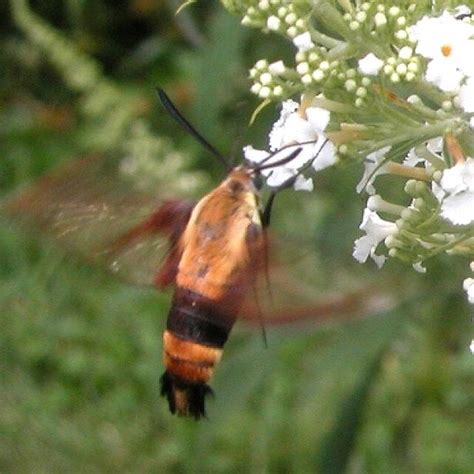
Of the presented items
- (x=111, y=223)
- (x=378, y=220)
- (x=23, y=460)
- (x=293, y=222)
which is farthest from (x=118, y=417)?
(x=378, y=220)

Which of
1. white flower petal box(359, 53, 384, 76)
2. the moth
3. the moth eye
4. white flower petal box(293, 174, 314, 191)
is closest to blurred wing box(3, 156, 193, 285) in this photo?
the moth

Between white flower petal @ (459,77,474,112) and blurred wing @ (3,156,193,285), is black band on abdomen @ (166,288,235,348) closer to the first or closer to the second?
blurred wing @ (3,156,193,285)

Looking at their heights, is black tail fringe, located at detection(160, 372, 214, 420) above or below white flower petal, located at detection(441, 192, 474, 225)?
below

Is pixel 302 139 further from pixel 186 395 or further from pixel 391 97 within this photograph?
pixel 186 395

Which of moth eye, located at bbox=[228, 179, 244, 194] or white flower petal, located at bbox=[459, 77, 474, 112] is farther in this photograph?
moth eye, located at bbox=[228, 179, 244, 194]

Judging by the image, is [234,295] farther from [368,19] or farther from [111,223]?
[368,19]

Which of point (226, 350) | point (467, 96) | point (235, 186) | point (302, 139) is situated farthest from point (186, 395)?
point (226, 350)

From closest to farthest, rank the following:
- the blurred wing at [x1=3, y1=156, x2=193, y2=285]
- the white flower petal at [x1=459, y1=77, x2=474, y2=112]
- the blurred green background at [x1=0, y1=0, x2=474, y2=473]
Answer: the white flower petal at [x1=459, y1=77, x2=474, y2=112]
the blurred wing at [x1=3, y1=156, x2=193, y2=285]
the blurred green background at [x1=0, y1=0, x2=474, y2=473]
